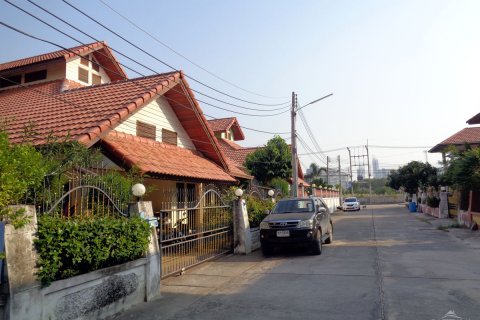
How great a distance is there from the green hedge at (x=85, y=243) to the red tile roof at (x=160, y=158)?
3.18m

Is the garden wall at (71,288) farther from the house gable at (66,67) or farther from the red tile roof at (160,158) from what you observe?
the house gable at (66,67)

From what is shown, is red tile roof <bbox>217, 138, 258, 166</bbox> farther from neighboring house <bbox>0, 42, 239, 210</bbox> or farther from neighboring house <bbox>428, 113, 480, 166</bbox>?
neighboring house <bbox>428, 113, 480, 166</bbox>

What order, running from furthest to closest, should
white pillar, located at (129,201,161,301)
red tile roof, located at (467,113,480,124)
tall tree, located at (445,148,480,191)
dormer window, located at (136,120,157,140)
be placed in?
red tile roof, located at (467,113,480,124)
tall tree, located at (445,148,480,191)
dormer window, located at (136,120,157,140)
white pillar, located at (129,201,161,301)

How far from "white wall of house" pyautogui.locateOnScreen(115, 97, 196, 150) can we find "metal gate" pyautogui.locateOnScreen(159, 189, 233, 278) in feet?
10.9

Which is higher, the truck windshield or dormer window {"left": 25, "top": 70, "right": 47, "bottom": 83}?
dormer window {"left": 25, "top": 70, "right": 47, "bottom": 83}

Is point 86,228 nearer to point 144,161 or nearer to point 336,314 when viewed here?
point 336,314

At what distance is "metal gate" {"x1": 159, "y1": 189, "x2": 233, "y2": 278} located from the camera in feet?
26.8

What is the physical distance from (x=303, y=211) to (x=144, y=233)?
→ 20.8 ft

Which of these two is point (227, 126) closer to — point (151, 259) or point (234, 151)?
point (234, 151)

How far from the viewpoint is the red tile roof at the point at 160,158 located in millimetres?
9781

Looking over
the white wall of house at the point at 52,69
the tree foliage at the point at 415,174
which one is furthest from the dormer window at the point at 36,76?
the tree foliage at the point at 415,174

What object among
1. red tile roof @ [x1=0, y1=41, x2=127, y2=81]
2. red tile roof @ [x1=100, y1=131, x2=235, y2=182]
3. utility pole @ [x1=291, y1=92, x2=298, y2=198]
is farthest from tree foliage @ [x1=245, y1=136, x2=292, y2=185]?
red tile roof @ [x1=0, y1=41, x2=127, y2=81]

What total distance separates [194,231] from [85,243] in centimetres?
437

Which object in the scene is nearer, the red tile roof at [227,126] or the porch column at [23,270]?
the porch column at [23,270]
